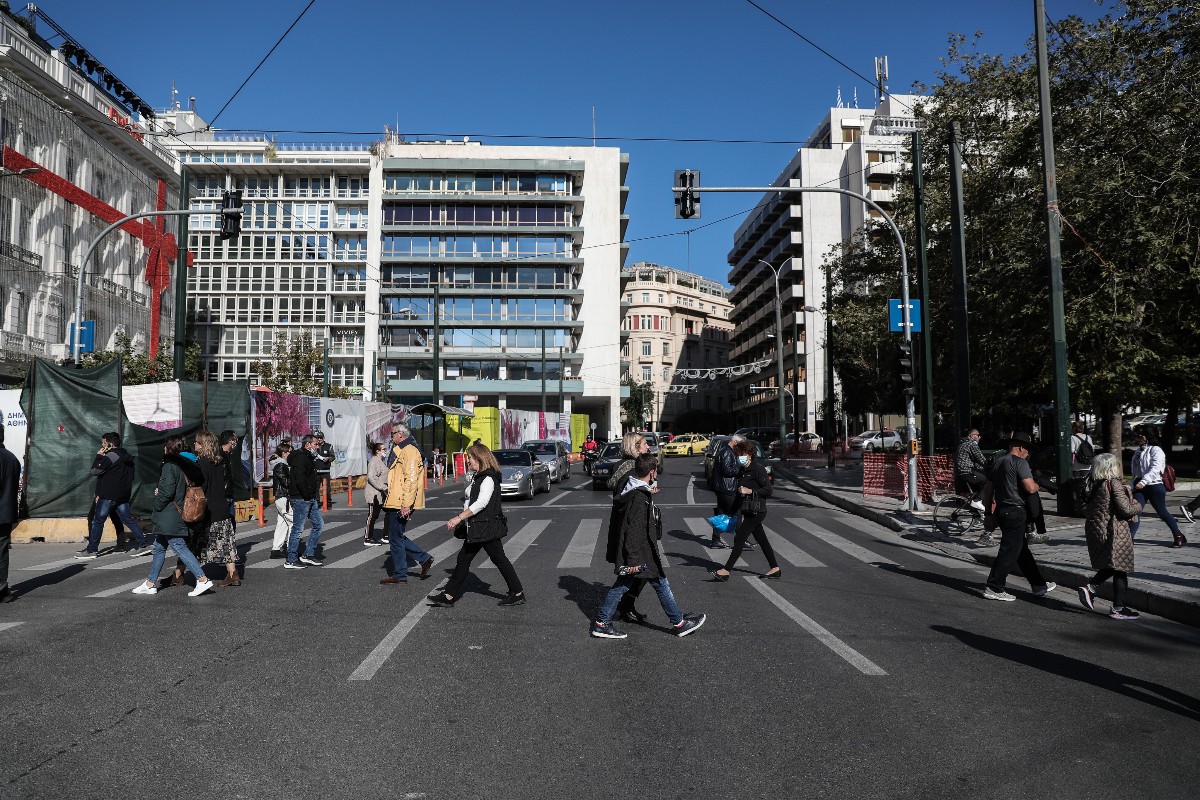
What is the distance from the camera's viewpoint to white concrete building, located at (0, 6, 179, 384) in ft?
124

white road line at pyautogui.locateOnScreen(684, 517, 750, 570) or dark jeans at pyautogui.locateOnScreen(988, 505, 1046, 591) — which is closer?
dark jeans at pyautogui.locateOnScreen(988, 505, 1046, 591)

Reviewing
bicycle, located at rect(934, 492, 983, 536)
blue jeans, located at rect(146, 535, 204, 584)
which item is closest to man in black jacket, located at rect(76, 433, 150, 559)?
blue jeans, located at rect(146, 535, 204, 584)

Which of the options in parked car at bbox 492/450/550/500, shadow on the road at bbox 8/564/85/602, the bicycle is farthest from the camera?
parked car at bbox 492/450/550/500

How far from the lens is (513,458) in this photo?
80.1 feet

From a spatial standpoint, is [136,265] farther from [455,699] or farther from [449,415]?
[455,699]

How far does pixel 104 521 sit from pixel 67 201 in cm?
3654

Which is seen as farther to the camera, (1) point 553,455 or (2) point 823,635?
(1) point 553,455

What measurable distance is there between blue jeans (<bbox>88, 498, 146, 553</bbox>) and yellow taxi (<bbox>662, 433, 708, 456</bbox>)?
147 ft

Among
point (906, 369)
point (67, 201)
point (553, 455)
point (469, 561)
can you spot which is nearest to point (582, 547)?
point (469, 561)

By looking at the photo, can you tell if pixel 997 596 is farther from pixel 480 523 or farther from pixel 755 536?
pixel 480 523

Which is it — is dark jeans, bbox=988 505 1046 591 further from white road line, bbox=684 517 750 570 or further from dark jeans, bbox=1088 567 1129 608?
white road line, bbox=684 517 750 570

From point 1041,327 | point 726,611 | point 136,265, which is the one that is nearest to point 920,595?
point 726,611

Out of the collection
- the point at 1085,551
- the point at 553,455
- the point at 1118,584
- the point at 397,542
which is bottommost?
the point at 1085,551

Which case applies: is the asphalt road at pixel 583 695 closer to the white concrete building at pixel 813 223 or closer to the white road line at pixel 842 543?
the white road line at pixel 842 543
